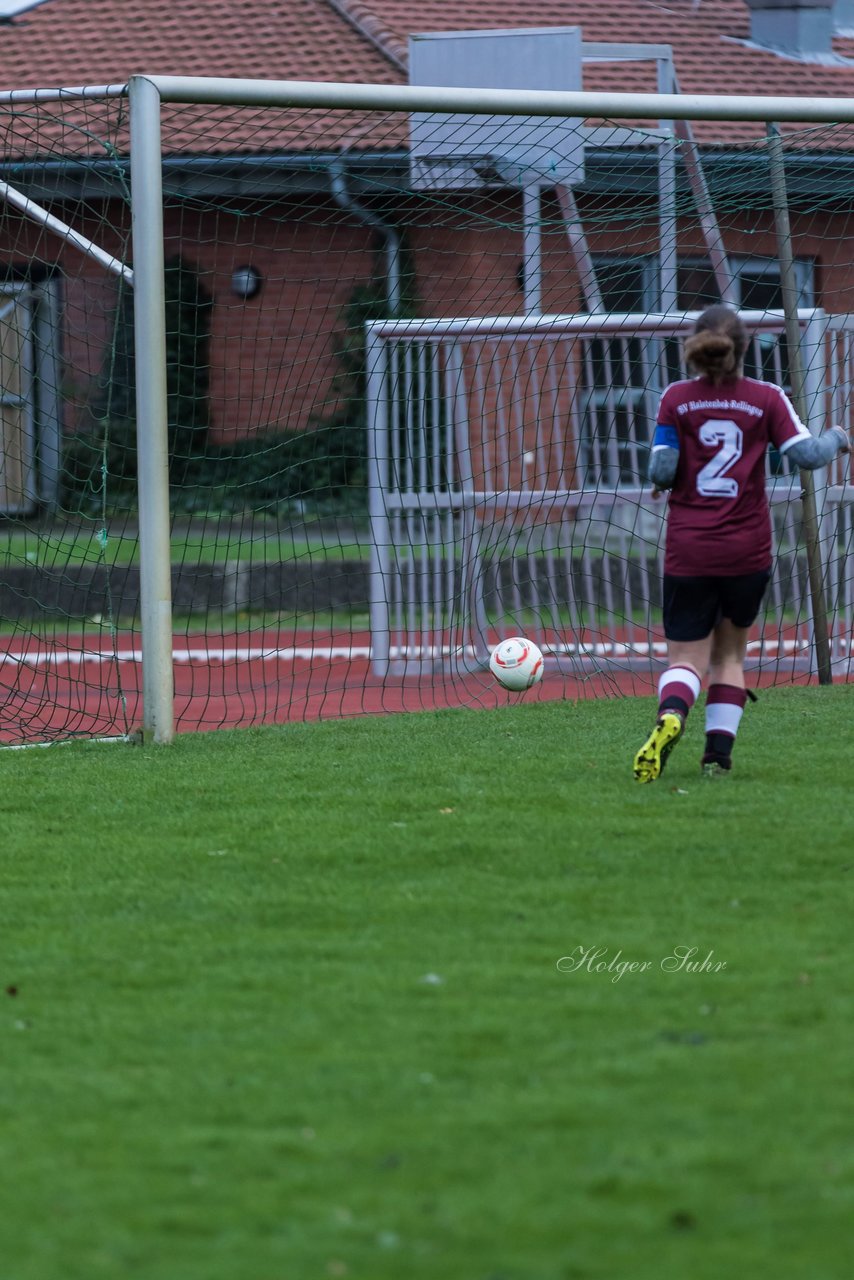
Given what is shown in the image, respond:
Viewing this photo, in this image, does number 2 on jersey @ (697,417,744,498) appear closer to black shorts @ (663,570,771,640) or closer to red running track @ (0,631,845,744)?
black shorts @ (663,570,771,640)

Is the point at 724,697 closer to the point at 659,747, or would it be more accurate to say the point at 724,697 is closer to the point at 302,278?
the point at 659,747

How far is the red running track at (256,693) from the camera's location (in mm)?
8273

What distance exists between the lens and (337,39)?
1855 cm

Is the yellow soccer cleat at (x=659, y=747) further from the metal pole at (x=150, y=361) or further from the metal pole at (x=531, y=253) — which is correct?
the metal pole at (x=531, y=253)

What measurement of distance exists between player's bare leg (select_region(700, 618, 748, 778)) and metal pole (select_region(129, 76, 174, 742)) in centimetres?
234

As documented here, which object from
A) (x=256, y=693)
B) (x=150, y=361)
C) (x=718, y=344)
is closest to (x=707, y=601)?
(x=718, y=344)

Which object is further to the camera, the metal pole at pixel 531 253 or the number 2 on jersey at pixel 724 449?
the metal pole at pixel 531 253

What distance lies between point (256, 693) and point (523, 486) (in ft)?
6.66

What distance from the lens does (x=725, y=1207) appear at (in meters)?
2.46

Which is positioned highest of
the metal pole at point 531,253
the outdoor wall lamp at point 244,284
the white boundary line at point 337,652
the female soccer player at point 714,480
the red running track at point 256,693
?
the outdoor wall lamp at point 244,284

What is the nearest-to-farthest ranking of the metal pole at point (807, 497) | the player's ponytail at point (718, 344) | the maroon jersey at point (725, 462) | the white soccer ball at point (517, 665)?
the player's ponytail at point (718, 344) < the maroon jersey at point (725, 462) < the white soccer ball at point (517, 665) < the metal pole at point (807, 497)

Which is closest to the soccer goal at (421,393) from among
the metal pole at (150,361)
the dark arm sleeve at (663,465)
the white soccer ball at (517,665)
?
the metal pole at (150,361)

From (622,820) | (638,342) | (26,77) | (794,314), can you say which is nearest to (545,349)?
(638,342)

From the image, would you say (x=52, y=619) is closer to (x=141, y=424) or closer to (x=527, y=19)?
(x=141, y=424)
